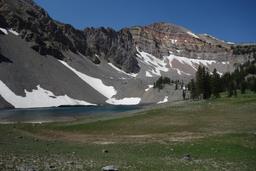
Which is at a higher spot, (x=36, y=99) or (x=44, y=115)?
(x=36, y=99)

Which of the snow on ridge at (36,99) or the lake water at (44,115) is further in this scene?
the snow on ridge at (36,99)

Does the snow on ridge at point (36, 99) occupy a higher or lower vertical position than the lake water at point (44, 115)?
higher

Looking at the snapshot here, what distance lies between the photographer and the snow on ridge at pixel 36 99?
544ft

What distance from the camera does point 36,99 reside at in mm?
178000

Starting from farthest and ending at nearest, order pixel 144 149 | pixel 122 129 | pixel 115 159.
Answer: pixel 122 129 → pixel 144 149 → pixel 115 159

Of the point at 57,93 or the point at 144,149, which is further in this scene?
the point at 57,93

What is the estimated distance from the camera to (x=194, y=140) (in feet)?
120

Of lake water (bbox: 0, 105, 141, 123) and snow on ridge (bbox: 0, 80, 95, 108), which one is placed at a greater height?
snow on ridge (bbox: 0, 80, 95, 108)

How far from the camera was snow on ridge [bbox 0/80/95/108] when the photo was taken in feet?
544

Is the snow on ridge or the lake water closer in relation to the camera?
the lake water

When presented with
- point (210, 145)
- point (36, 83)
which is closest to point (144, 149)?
point (210, 145)

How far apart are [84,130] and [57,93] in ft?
487

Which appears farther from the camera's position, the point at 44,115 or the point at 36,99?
the point at 36,99

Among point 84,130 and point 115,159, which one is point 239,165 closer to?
point 115,159
